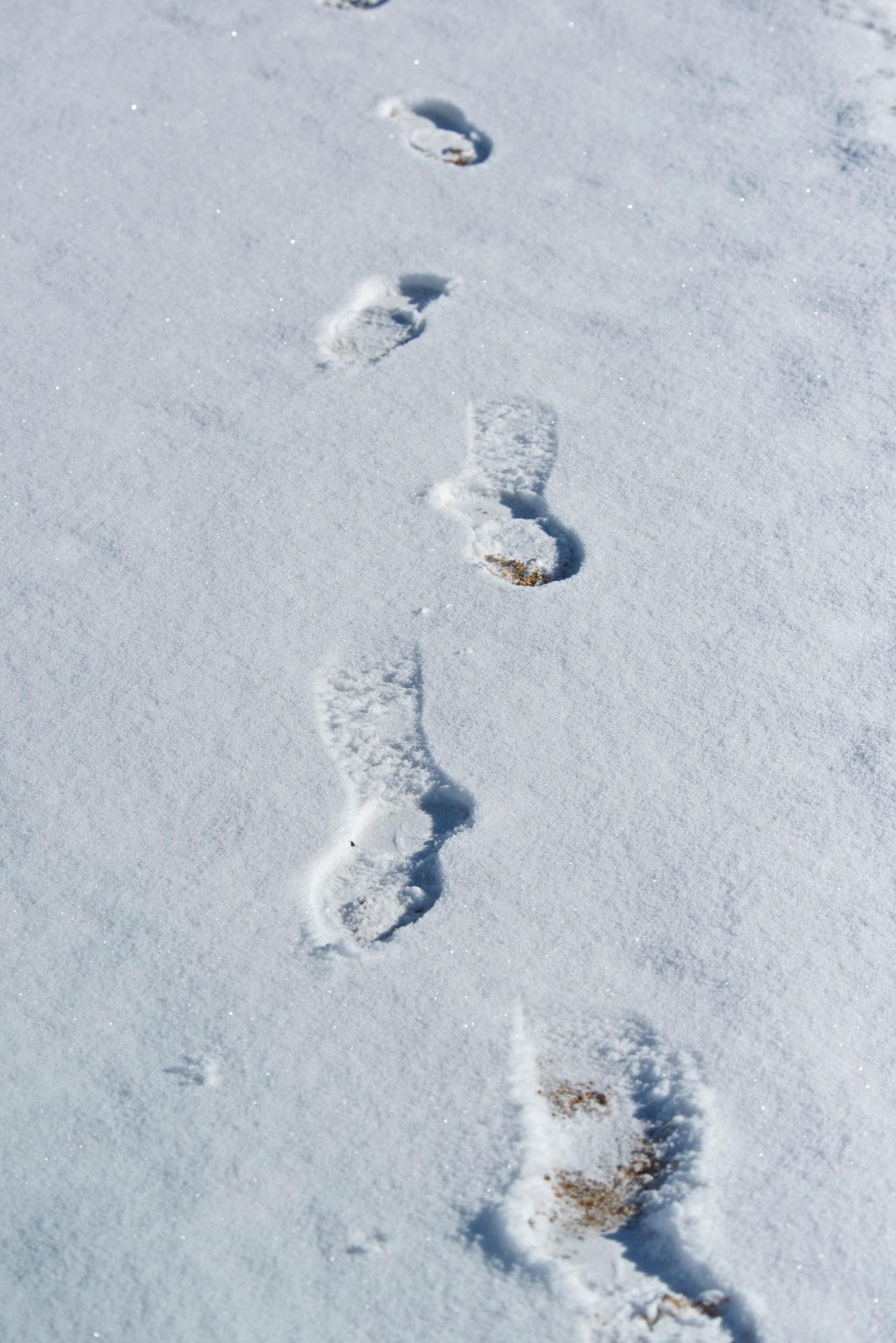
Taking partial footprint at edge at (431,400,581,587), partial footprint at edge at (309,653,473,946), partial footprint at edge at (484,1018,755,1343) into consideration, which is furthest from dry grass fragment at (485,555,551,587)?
partial footprint at edge at (484,1018,755,1343)

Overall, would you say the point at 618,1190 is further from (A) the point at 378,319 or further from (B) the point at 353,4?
(B) the point at 353,4

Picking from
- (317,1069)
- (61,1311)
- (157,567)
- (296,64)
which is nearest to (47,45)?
(296,64)

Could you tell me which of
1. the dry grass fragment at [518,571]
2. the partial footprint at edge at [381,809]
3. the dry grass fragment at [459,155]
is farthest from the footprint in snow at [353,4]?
the partial footprint at edge at [381,809]

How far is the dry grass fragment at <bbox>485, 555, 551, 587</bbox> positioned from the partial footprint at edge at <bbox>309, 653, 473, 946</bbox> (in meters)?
0.20

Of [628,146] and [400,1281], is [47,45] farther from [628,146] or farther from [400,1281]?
[400,1281]

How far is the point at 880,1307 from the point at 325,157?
205 cm

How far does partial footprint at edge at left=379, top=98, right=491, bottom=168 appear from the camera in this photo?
85.2 inches

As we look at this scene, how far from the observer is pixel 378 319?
190 centimetres

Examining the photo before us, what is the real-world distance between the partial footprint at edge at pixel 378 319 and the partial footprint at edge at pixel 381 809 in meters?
0.64

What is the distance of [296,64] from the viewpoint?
2.33 m

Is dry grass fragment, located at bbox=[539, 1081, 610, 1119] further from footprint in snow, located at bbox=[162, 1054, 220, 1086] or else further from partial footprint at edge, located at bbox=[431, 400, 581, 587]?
partial footprint at edge, located at bbox=[431, 400, 581, 587]

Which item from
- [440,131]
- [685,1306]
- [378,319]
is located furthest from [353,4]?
[685,1306]

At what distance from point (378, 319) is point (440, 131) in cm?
59

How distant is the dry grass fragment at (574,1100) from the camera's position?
114 cm
